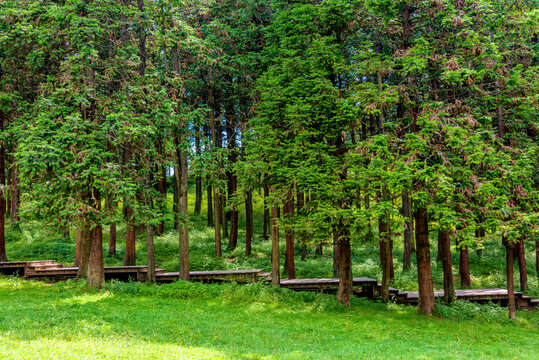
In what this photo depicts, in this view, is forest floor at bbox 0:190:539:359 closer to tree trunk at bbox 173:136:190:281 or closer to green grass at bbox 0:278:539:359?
green grass at bbox 0:278:539:359

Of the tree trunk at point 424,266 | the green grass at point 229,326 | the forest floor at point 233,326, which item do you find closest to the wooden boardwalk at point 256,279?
the forest floor at point 233,326

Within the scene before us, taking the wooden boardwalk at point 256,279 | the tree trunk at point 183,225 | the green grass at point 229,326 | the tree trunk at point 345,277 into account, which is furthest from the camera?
the wooden boardwalk at point 256,279

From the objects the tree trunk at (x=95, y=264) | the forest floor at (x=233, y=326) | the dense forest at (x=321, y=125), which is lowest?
the forest floor at (x=233, y=326)

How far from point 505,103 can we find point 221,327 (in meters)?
13.6

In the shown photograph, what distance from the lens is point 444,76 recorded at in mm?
13539

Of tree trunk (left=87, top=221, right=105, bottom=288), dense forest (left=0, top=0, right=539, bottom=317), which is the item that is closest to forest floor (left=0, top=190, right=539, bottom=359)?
tree trunk (left=87, top=221, right=105, bottom=288)

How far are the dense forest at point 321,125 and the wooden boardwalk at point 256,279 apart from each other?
119cm

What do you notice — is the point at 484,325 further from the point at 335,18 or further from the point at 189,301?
the point at 335,18

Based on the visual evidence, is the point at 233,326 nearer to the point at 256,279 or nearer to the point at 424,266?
the point at 256,279

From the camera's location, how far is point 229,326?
1223 cm

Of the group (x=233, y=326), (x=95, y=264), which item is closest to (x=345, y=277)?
(x=233, y=326)

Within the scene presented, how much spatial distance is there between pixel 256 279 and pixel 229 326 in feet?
23.8

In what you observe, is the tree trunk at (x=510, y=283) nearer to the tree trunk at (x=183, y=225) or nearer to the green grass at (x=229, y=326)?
the green grass at (x=229, y=326)

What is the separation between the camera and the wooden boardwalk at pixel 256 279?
1852 cm
